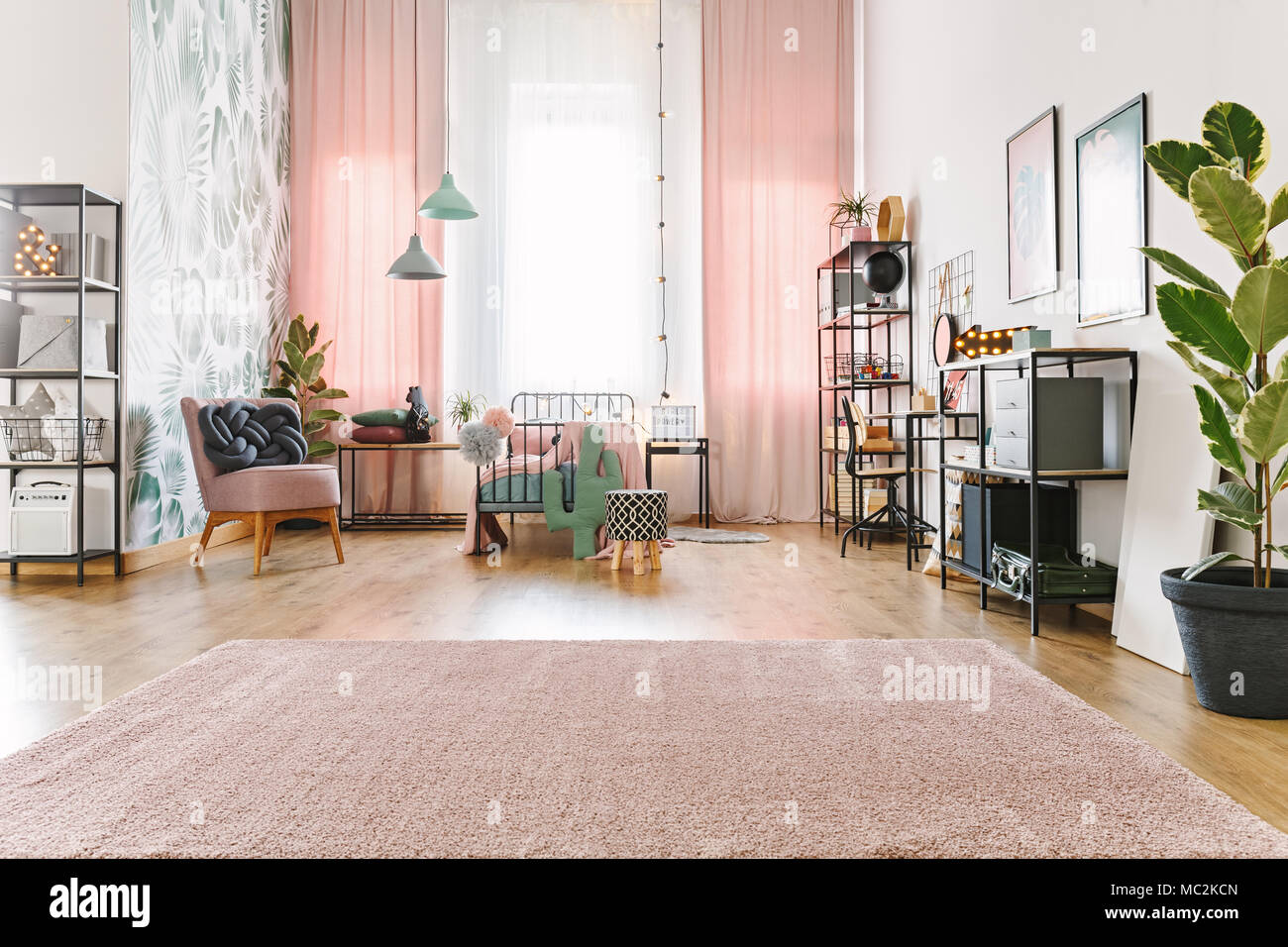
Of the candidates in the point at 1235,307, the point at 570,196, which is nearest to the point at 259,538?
the point at 570,196

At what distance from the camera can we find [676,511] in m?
6.71

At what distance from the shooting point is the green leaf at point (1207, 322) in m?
2.12

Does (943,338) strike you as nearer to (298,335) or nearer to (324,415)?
(324,415)

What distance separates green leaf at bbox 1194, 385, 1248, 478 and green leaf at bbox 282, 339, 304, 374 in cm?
538

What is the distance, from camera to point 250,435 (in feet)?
15.1

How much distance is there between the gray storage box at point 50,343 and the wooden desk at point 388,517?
2170 mm

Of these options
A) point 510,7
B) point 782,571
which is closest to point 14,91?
Answer: point 510,7

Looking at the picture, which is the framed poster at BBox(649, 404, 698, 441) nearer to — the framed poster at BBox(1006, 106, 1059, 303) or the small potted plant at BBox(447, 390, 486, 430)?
the small potted plant at BBox(447, 390, 486, 430)

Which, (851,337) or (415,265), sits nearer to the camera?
(851,337)

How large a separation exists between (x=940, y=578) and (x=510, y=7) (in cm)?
520

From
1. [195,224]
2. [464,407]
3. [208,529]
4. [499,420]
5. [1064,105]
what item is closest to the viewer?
Result: [1064,105]

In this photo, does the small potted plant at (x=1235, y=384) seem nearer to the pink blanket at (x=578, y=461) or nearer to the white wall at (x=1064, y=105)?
the white wall at (x=1064, y=105)

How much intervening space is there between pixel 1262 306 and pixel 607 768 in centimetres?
177
